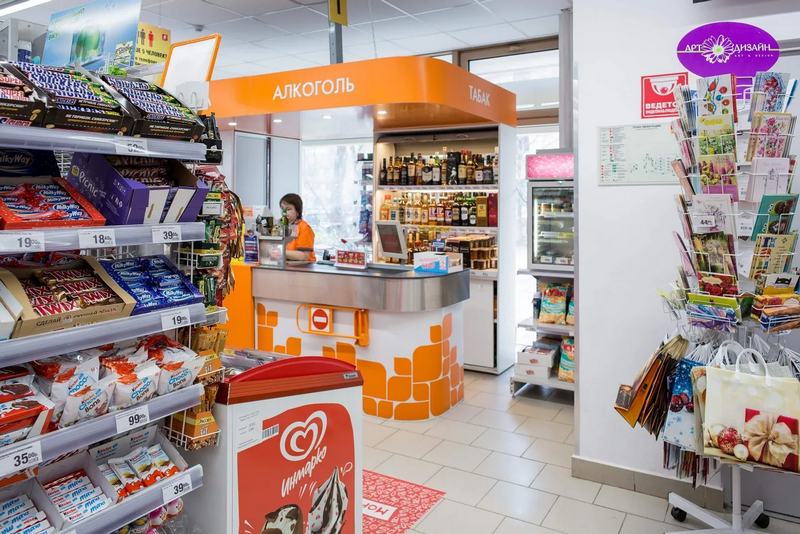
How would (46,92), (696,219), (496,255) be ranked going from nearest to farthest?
(46,92) < (696,219) < (496,255)

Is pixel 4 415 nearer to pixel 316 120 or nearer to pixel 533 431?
pixel 533 431

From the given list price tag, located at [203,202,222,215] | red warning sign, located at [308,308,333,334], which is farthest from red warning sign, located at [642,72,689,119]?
red warning sign, located at [308,308,333,334]

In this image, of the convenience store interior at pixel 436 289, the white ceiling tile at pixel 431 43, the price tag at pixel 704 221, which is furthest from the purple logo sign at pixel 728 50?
the white ceiling tile at pixel 431 43

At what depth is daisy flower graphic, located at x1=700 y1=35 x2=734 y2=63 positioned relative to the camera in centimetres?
289

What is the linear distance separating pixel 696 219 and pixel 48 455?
2577 millimetres

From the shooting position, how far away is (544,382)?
212 inches

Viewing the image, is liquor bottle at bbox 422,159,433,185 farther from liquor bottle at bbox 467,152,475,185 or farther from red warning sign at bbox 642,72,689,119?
red warning sign at bbox 642,72,689,119

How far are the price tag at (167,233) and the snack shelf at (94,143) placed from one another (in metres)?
0.23

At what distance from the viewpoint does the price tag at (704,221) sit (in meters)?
2.62

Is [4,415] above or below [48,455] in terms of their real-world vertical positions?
above

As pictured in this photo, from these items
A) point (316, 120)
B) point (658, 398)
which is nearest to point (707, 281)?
point (658, 398)

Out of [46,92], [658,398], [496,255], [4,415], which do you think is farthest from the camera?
[496,255]

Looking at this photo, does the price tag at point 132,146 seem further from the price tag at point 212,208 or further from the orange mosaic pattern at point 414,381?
the orange mosaic pattern at point 414,381

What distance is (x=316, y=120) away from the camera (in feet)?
21.5
